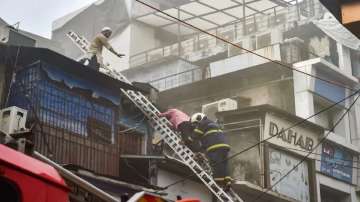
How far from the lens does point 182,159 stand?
51.1ft

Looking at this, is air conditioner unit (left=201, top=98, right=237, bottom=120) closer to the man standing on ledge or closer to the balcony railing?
the balcony railing

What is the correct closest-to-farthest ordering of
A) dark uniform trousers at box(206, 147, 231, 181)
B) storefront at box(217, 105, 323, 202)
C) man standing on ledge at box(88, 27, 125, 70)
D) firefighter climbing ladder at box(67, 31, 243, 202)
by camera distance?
firefighter climbing ladder at box(67, 31, 243, 202), man standing on ledge at box(88, 27, 125, 70), dark uniform trousers at box(206, 147, 231, 181), storefront at box(217, 105, 323, 202)

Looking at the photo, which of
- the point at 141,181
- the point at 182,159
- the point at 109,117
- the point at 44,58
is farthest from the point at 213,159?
the point at 44,58

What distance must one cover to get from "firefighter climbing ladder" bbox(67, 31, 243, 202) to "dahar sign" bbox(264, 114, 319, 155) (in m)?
4.49

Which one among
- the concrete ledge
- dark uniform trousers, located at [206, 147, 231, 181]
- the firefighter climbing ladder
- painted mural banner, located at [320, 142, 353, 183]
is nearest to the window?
Answer: the firefighter climbing ladder

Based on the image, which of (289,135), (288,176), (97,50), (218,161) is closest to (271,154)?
(288,176)

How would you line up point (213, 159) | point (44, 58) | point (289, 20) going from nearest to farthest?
point (44, 58), point (213, 159), point (289, 20)

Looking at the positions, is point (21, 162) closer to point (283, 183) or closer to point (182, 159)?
point (182, 159)

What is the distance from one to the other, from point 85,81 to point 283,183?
8.63 metres

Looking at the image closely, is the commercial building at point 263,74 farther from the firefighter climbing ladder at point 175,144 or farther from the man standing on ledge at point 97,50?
the man standing on ledge at point 97,50

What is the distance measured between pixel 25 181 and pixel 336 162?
65.7 feet

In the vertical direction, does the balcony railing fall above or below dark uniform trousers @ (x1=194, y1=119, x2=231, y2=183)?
above

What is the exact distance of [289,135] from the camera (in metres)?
21.0

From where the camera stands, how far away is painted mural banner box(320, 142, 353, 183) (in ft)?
72.9
